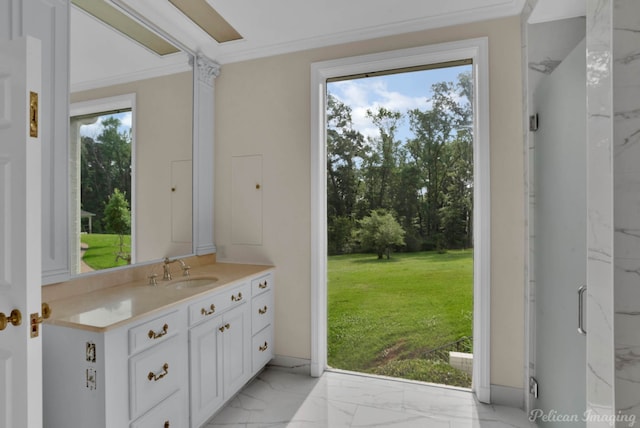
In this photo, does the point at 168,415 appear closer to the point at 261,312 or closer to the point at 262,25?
the point at 261,312

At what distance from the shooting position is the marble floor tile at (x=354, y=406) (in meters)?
2.12

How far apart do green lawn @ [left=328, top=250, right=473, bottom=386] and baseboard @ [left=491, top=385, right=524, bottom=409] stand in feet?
0.79

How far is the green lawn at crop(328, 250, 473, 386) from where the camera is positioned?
102 inches

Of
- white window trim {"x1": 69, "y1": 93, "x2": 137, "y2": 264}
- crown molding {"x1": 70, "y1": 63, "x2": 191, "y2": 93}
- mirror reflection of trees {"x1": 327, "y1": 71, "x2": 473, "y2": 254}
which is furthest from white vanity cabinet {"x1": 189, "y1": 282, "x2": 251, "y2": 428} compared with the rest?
crown molding {"x1": 70, "y1": 63, "x2": 191, "y2": 93}

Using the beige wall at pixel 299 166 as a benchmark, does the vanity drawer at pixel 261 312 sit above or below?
below

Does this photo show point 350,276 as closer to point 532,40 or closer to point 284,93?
point 284,93

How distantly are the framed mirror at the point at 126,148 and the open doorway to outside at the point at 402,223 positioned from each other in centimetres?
122

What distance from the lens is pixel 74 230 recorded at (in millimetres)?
1895

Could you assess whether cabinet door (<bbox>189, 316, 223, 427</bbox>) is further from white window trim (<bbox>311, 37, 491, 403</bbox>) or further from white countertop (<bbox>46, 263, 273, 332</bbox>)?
white window trim (<bbox>311, 37, 491, 403</bbox>)

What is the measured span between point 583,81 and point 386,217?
5.00ft

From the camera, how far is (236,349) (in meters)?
2.29

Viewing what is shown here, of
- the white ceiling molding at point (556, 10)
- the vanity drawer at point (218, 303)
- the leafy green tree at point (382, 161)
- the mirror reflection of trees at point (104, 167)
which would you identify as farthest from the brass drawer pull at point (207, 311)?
the white ceiling molding at point (556, 10)
